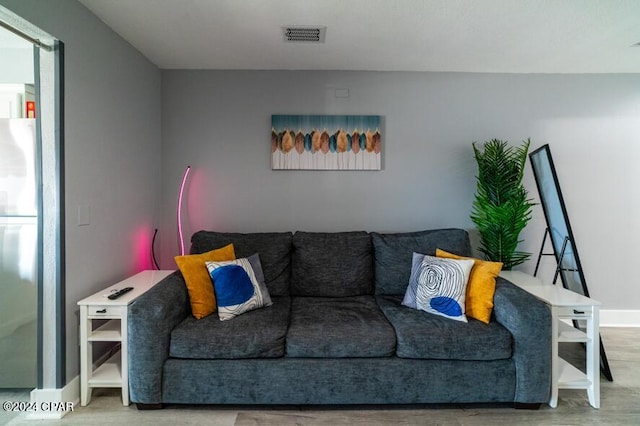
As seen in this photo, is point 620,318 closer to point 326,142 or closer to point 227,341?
point 326,142

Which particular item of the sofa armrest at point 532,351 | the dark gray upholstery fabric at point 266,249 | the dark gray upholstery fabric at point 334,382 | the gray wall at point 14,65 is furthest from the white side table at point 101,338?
the sofa armrest at point 532,351

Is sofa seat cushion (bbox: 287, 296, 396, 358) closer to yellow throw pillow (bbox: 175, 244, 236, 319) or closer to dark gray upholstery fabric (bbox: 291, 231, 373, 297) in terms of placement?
dark gray upholstery fabric (bbox: 291, 231, 373, 297)

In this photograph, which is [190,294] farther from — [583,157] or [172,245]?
[583,157]

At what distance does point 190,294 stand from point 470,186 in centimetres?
261

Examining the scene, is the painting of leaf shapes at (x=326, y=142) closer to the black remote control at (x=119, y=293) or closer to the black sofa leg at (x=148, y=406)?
the black remote control at (x=119, y=293)

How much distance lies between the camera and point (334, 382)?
1971mm

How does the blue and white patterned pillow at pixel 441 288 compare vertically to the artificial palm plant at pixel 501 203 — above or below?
below

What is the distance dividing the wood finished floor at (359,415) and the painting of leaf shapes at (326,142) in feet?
6.47

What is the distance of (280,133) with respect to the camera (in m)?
3.13

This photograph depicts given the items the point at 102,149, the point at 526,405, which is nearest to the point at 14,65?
the point at 102,149

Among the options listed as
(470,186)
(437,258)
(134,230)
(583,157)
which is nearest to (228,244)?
(134,230)

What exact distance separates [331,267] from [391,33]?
1812mm

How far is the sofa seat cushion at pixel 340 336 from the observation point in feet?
6.57

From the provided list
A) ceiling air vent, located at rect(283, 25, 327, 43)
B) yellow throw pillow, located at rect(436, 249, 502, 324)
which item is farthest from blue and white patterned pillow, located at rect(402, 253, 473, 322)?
ceiling air vent, located at rect(283, 25, 327, 43)
